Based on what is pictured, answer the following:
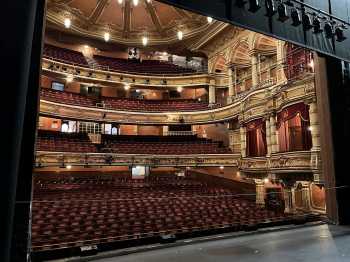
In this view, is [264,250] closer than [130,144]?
Yes

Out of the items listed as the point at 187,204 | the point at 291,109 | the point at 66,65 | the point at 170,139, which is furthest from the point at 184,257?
the point at 66,65

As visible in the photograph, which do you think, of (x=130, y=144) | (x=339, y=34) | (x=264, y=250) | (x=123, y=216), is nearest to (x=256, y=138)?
(x=130, y=144)

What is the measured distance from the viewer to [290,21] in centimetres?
448

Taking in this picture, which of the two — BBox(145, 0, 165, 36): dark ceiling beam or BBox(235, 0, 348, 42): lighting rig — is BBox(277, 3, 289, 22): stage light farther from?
BBox(145, 0, 165, 36): dark ceiling beam

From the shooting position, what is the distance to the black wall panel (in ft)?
12.0

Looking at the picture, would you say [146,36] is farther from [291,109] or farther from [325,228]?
[325,228]

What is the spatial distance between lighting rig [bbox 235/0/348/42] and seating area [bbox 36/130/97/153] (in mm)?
10906

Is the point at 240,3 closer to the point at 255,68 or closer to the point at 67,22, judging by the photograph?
the point at 255,68

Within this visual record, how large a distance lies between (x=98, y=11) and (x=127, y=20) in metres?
1.70

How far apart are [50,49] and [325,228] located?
1726 centimetres

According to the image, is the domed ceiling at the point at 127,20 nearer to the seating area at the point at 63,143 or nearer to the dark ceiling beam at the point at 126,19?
the dark ceiling beam at the point at 126,19

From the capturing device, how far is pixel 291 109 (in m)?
9.36

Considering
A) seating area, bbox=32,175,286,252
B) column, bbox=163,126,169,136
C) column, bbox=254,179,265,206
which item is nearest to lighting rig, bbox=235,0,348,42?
seating area, bbox=32,175,286,252

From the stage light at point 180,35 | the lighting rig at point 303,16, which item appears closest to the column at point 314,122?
the lighting rig at point 303,16
